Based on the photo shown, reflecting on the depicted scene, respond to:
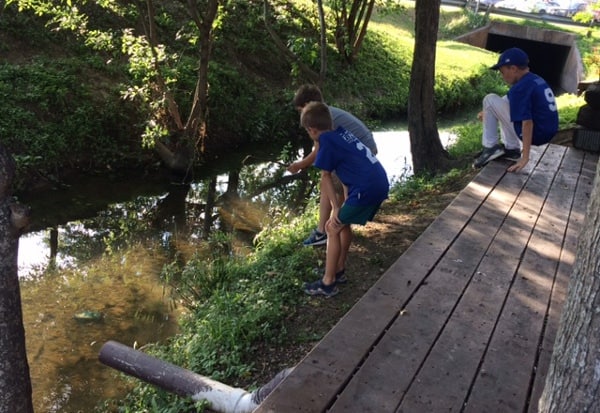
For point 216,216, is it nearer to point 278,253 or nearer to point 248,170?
point 248,170

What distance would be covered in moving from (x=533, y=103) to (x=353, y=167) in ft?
9.07

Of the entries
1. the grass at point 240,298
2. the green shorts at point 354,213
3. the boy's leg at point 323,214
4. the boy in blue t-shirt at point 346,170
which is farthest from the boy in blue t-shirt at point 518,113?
the green shorts at point 354,213

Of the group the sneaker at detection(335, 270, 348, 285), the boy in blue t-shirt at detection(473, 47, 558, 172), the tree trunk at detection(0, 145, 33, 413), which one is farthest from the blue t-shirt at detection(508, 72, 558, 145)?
the tree trunk at detection(0, 145, 33, 413)

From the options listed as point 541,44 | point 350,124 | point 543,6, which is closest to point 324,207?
point 350,124

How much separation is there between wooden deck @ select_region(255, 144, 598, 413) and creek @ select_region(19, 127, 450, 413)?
2.56m

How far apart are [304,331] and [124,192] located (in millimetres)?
6049

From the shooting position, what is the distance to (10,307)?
11.3 feet

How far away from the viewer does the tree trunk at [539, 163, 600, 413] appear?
201 cm

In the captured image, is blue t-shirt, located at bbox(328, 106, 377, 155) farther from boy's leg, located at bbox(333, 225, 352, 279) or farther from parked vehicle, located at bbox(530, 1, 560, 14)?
parked vehicle, located at bbox(530, 1, 560, 14)

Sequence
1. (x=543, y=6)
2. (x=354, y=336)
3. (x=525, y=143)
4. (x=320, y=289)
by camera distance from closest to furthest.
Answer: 1. (x=354, y=336)
2. (x=320, y=289)
3. (x=525, y=143)
4. (x=543, y=6)

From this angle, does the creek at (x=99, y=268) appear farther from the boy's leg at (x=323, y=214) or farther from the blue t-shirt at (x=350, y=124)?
the blue t-shirt at (x=350, y=124)

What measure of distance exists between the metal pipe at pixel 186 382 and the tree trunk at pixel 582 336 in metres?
1.60

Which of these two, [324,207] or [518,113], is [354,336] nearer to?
[324,207]

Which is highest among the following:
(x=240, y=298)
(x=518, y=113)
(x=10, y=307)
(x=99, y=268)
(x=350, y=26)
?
(x=350, y=26)
